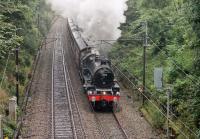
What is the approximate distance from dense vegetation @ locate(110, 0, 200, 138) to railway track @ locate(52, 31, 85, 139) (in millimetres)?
5238

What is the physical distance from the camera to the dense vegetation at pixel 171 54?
23.8 meters

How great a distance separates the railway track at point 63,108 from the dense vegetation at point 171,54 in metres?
5.24

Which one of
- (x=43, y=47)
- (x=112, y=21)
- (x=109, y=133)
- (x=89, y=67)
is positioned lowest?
(x=109, y=133)

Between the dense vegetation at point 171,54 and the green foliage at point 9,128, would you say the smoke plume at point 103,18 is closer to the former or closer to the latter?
the dense vegetation at point 171,54

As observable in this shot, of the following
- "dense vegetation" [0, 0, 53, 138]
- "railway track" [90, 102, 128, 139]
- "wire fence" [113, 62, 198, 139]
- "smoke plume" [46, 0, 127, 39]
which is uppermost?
"smoke plume" [46, 0, 127, 39]

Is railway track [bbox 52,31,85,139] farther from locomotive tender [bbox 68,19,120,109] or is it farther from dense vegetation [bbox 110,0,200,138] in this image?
dense vegetation [bbox 110,0,200,138]

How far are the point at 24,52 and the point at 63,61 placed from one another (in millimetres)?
5949

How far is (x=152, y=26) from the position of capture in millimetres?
40875

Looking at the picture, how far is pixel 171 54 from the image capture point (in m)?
33.8

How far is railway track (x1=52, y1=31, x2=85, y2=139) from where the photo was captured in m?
26.8

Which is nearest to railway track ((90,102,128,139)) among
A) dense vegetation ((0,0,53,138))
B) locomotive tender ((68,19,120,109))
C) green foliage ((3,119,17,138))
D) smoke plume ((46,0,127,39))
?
locomotive tender ((68,19,120,109))

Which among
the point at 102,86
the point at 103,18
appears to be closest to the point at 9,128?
the point at 102,86

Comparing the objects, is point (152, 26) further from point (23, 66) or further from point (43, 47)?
point (43, 47)

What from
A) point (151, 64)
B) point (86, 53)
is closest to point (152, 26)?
point (151, 64)
